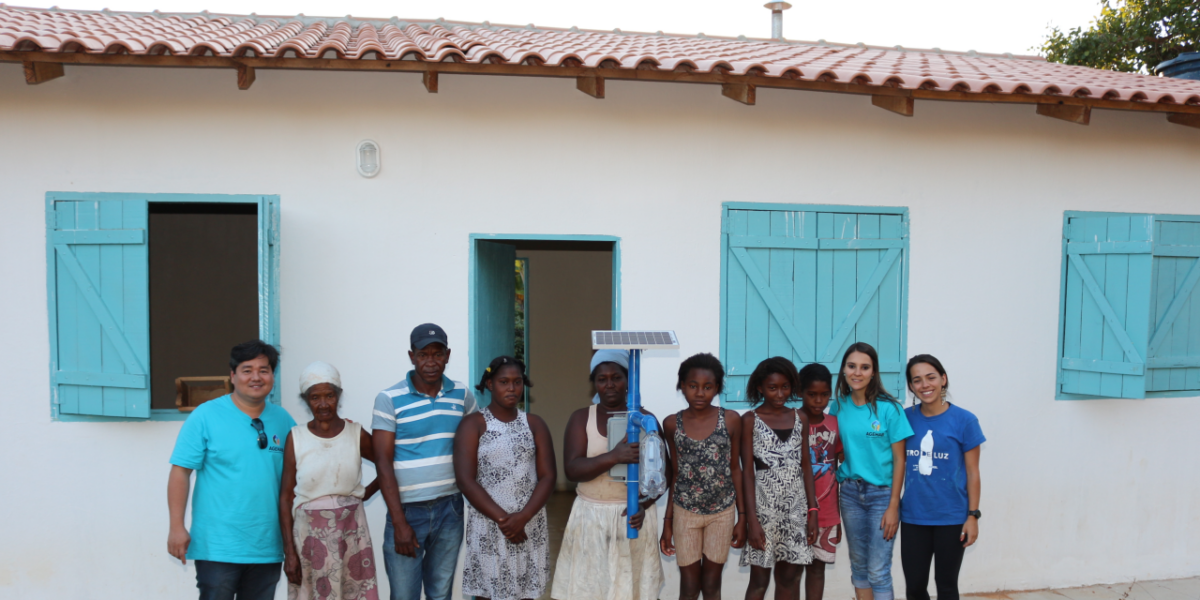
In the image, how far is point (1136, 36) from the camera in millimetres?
11758

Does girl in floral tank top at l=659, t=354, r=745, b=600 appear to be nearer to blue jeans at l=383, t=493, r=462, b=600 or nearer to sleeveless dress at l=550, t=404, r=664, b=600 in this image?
sleeveless dress at l=550, t=404, r=664, b=600

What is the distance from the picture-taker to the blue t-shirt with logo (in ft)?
11.0

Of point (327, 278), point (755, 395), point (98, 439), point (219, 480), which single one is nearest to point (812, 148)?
point (755, 395)

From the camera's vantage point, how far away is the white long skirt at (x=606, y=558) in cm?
305

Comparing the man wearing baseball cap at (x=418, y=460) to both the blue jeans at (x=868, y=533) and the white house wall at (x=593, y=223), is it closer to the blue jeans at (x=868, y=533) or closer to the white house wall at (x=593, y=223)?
the white house wall at (x=593, y=223)

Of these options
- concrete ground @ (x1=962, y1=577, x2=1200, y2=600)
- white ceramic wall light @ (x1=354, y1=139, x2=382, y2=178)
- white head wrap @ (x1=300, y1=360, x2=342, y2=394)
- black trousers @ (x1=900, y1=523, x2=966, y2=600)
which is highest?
white ceramic wall light @ (x1=354, y1=139, x2=382, y2=178)

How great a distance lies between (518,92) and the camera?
418 cm

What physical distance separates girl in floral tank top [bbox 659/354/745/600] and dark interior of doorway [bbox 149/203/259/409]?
5.77m

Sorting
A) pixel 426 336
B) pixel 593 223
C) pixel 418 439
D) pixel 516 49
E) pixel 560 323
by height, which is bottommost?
pixel 418 439

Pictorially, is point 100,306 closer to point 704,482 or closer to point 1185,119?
point 704,482

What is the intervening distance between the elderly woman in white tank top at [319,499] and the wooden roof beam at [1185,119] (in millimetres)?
5196

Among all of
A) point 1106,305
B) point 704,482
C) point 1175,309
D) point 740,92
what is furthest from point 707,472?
point 1175,309

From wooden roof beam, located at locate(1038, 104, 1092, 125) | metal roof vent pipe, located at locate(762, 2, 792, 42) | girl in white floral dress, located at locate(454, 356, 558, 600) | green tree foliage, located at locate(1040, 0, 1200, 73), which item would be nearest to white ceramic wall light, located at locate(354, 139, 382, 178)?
girl in white floral dress, located at locate(454, 356, 558, 600)

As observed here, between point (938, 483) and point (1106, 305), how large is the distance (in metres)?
1.99
